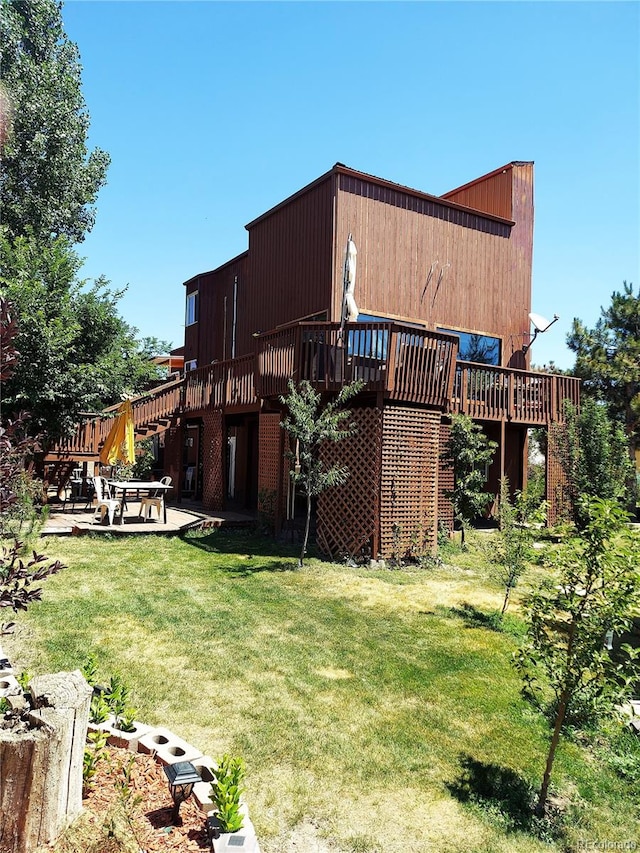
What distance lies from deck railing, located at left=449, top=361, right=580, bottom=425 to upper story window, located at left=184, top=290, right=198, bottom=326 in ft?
42.9

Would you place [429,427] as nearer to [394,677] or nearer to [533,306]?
[394,677]

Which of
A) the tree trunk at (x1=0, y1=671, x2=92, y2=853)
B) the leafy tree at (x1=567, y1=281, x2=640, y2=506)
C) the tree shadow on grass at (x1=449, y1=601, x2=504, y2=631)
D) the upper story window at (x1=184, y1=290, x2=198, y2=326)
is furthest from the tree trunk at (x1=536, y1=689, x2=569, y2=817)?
the upper story window at (x1=184, y1=290, x2=198, y2=326)

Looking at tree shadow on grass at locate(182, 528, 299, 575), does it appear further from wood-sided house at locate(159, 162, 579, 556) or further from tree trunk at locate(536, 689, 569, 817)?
tree trunk at locate(536, 689, 569, 817)

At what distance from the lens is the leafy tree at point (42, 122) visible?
19.7 metres

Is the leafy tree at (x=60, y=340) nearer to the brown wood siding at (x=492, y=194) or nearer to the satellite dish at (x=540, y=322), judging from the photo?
the brown wood siding at (x=492, y=194)

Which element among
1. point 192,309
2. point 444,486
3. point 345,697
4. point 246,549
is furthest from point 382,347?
point 192,309

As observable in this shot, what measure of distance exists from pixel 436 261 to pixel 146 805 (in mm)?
13847

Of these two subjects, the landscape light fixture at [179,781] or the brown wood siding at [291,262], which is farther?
the brown wood siding at [291,262]

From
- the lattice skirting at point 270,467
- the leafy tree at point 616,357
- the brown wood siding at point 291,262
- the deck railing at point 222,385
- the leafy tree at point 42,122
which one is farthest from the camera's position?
the leafy tree at point 616,357

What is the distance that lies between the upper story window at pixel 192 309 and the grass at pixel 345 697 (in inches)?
605

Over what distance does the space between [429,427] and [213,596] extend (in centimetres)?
537

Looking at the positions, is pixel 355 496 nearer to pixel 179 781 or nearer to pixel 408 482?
pixel 408 482

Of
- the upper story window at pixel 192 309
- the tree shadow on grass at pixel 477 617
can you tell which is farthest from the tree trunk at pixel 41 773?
the upper story window at pixel 192 309

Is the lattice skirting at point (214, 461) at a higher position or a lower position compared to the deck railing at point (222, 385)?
lower
